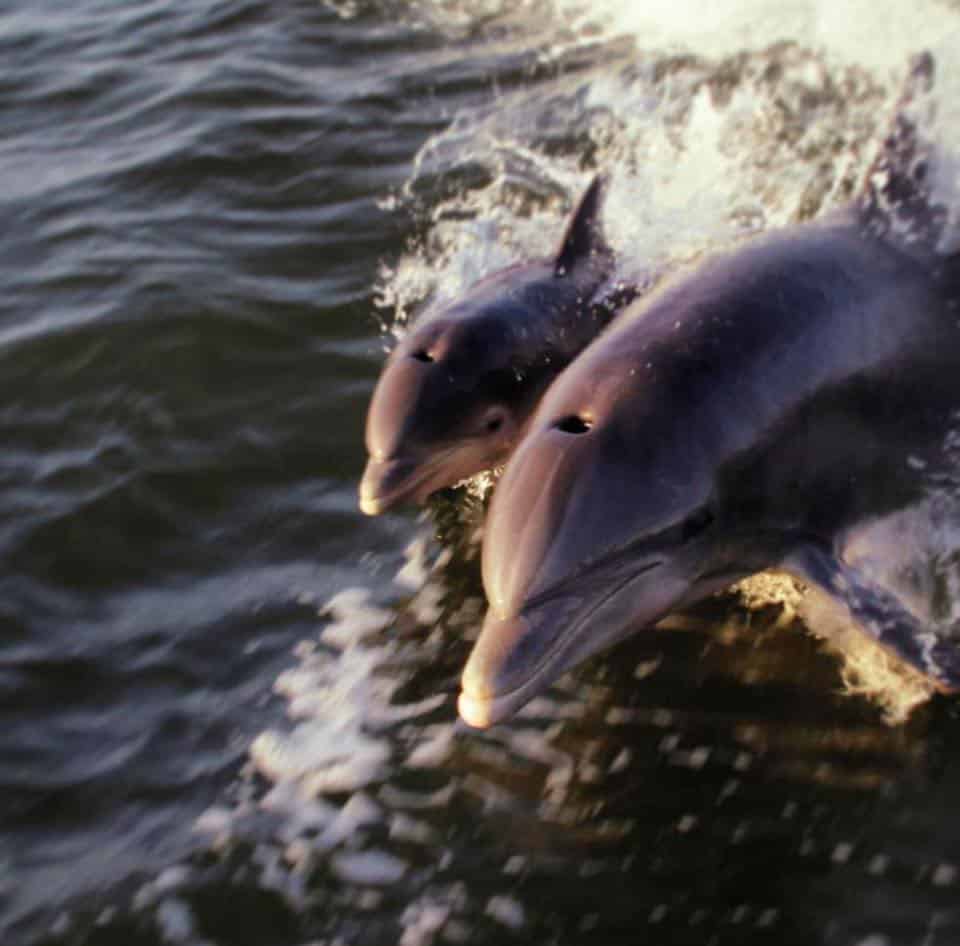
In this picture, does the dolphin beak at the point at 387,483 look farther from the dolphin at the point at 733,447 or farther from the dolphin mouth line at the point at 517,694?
the dolphin mouth line at the point at 517,694

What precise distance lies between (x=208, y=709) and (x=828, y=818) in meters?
2.70

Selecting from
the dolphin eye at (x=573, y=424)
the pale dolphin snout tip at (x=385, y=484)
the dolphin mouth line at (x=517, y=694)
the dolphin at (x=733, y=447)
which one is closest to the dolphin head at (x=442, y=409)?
the pale dolphin snout tip at (x=385, y=484)

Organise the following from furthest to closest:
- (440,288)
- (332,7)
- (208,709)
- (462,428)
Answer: (332,7) < (440,288) < (462,428) < (208,709)

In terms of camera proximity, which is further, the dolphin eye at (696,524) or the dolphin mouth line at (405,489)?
the dolphin mouth line at (405,489)

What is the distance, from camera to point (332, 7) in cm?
1476

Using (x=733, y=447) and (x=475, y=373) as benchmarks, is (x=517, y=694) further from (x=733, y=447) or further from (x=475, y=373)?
(x=475, y=373)

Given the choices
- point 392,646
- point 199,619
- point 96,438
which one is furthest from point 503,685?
point 96,438

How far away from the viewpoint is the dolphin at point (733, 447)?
465 centimetres

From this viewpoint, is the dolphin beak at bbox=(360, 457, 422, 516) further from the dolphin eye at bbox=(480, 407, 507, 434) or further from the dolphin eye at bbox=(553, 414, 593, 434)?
the dolphin eye at bbox=(553, 414, 593, 434)

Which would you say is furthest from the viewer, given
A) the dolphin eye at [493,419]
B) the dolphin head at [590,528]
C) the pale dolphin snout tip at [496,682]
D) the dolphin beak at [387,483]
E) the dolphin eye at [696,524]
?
the dolphin eye at [493,419]

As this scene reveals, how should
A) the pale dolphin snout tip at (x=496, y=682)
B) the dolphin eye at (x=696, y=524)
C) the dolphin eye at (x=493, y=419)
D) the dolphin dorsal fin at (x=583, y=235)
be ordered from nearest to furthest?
the pale dolphin snout tip at (x=496, y=682) < the dolphin eye at (x=696, y=524) < the dolphin eye at (x=493, y=419) < the dolphin dorsal fin at (x=583, y=235)

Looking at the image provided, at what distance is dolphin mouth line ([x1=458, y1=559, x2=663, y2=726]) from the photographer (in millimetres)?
4508

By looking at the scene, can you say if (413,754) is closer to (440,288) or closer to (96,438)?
(96,438)

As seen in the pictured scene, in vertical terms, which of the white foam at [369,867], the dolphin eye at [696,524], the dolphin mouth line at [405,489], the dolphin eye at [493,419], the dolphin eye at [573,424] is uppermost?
the dolphin eye at [573,424]
